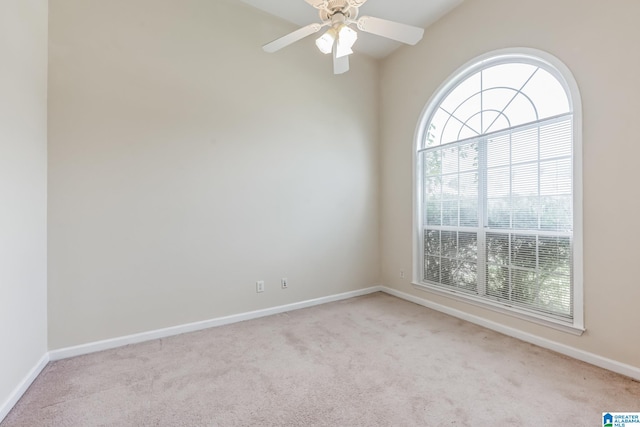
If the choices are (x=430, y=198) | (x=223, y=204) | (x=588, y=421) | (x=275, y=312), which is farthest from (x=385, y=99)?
(x=588, y=421)

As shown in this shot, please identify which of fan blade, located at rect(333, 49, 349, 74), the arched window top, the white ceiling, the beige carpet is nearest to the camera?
the beige carpet

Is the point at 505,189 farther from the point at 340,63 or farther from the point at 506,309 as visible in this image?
the point at 340,63

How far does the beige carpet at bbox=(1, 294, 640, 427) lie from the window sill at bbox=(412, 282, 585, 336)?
0.23 metres

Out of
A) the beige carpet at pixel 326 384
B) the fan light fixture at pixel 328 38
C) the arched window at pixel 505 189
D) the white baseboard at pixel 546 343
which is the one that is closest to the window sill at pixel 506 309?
the arched window at pixel 505 189

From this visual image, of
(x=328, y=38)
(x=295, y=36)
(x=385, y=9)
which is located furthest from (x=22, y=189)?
(x=385, y=9)

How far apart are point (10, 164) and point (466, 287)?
3.87 m

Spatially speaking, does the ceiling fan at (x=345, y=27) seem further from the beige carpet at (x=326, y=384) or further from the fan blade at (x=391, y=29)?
the beige carpet at (x=326, y=384)

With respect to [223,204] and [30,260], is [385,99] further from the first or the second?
[30,260]

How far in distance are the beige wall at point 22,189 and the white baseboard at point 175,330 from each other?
0.18m

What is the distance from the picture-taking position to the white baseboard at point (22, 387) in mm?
1643

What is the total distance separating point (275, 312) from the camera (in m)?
3.22

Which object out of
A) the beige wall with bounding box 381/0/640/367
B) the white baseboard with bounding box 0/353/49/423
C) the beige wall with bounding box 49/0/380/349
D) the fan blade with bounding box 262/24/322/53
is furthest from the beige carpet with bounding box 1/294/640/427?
the fan blade with bounding box 262/24/322/53

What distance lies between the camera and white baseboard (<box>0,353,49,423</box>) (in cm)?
164

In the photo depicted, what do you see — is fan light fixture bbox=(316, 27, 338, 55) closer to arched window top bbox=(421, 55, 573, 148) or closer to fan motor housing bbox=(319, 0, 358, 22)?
fan motor housing bbox=(319, 0, 358, 22)
